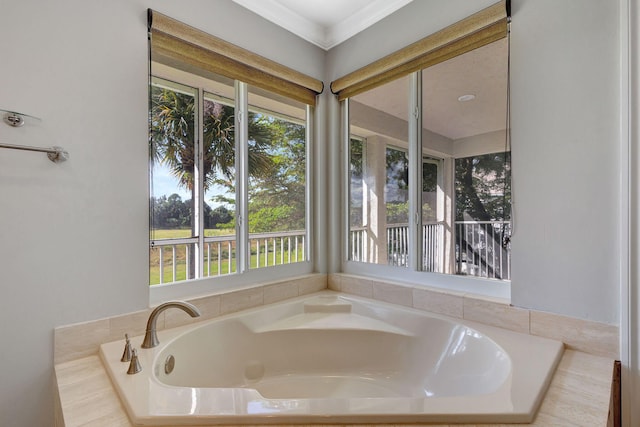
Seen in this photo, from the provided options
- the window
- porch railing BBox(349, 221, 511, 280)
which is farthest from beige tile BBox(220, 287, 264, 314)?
porch railing BBox(349, 221, 511, 280)

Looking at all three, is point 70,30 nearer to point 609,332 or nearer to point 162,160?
point 162,160

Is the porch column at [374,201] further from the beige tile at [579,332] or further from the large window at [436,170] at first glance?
the beige tile at [579,332]

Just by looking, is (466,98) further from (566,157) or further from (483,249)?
(483,249)

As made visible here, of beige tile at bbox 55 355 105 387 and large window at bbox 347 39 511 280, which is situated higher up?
large window at bbox 347 39 511 280

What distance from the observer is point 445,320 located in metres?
1.76

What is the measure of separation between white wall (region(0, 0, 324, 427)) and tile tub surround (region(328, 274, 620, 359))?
145 cm

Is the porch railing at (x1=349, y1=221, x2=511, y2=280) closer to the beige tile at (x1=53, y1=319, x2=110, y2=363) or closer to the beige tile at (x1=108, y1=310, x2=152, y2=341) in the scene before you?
the beige tile at (x1=108, y1=310, x2=152, y2=341)

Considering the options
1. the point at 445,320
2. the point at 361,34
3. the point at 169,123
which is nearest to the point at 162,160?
the point at 169,123

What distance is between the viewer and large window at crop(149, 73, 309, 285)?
6.23ft

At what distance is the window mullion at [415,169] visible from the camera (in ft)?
6.83

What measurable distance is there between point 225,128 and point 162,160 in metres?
0.49

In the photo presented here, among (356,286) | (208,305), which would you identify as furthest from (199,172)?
(356,286)

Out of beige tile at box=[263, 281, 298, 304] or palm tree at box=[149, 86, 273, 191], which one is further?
beige tile at box=[263, 281, 298, 304]

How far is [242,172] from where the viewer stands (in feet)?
7.07
